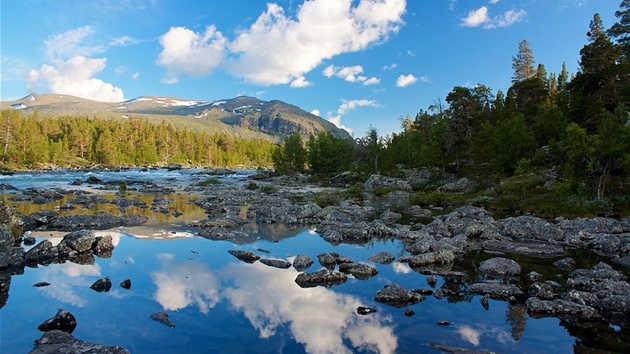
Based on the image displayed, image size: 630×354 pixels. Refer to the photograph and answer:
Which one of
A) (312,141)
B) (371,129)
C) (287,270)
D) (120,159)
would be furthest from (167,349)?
(120,159)

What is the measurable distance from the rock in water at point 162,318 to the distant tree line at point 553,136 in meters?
30.6

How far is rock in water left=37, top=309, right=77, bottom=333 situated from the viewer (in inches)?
352

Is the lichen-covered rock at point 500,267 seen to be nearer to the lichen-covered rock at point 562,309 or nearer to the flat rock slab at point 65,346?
the lichen-covered rock at point 562,309

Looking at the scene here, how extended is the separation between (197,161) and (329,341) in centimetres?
16146

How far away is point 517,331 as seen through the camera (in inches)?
368

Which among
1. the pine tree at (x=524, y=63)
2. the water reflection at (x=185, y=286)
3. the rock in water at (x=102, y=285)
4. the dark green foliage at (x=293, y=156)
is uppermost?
the pine tree at (x=524, y=63)

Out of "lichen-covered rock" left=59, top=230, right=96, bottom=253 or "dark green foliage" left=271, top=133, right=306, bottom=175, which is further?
"dark green foliage" left=271, top=133, right=306, bottom=175

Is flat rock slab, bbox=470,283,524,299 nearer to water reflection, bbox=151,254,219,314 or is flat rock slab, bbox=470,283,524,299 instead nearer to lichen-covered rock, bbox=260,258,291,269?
lichen-covered rock, bbox=260,258,291,269

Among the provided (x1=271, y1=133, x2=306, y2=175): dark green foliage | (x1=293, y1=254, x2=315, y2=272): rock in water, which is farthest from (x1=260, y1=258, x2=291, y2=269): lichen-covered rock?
(x1=271, y1=133, x2=306, y2=175): dark green foliage

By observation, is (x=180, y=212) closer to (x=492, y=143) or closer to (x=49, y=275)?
(x=49, y=275)

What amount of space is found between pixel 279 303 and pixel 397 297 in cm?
358

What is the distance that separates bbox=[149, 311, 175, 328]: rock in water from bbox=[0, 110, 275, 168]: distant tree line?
106 metres

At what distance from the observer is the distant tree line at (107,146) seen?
105062mm

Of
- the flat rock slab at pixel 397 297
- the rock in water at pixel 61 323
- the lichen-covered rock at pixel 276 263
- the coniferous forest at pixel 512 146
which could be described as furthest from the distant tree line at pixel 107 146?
the flat rock slab at pixel 397 297
